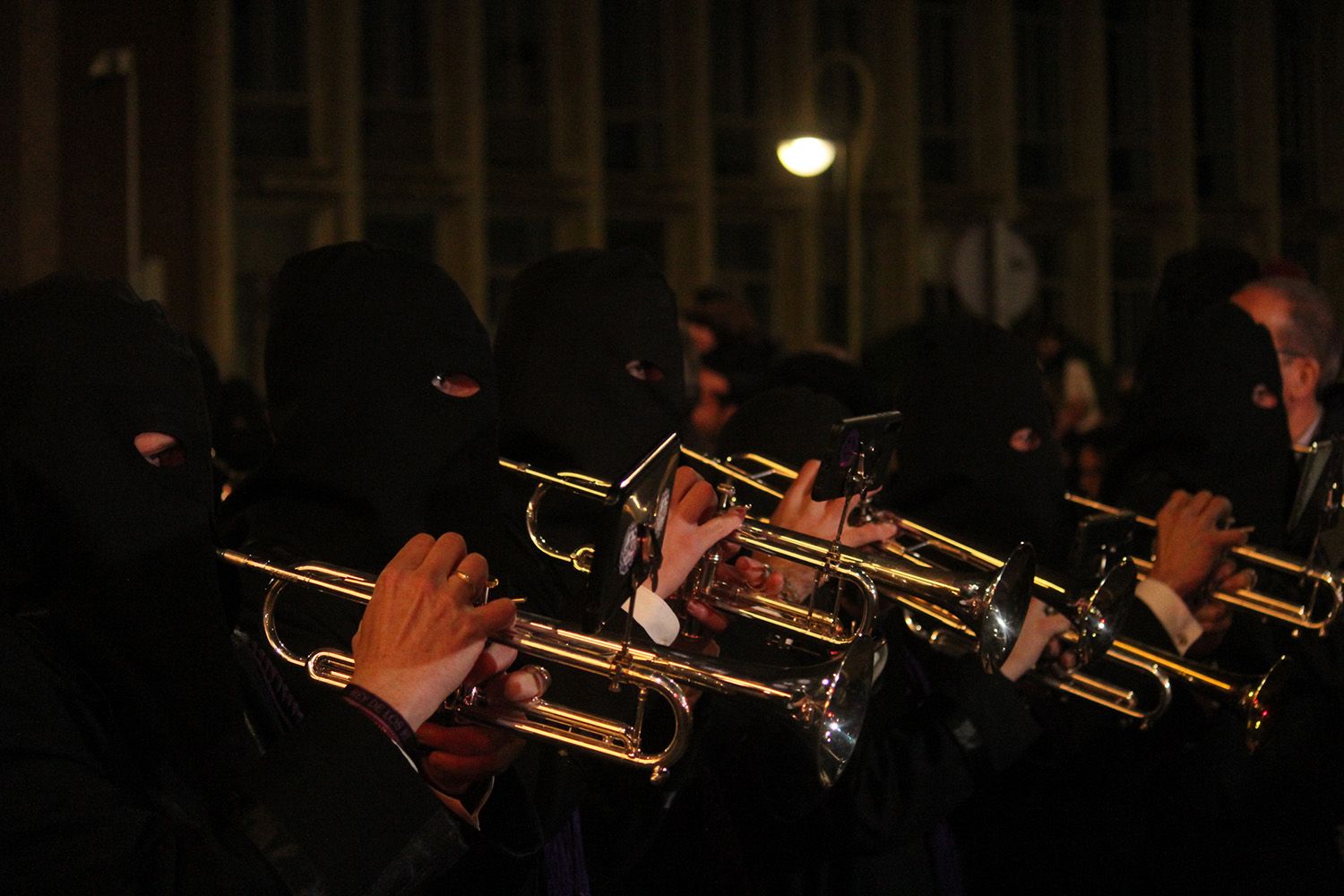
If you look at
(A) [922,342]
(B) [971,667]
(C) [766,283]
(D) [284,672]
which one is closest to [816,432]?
(A) [922,342]

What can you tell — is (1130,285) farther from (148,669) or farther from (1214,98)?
(148,669)

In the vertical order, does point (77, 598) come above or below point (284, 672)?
above

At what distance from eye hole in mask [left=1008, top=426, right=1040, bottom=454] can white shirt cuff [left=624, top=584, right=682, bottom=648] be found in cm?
161

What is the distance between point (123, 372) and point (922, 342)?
288 cm

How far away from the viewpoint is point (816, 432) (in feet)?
14.6

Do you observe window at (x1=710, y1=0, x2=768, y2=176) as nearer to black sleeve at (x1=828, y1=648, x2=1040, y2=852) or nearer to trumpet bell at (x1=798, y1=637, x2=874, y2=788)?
black sleeve at (x1=828, y1=648, x2=1040, y2=852)

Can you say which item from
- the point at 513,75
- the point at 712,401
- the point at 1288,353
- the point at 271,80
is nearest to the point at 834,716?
the point at 1288,353

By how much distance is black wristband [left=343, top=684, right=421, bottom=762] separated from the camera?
224 centimetres

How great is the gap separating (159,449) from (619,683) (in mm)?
849

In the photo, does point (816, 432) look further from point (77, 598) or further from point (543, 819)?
point (77, 598)

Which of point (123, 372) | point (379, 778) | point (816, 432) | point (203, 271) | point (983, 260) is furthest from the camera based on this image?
point (203, 271)

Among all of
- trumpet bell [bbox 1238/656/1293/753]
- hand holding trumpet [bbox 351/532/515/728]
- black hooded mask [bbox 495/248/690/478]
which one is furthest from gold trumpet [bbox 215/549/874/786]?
trumpet bell [bbox 1238/656/1293/753]

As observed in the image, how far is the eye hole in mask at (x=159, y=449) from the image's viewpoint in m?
2.37

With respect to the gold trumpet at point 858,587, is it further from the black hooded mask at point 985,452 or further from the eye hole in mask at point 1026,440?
the eye hole in mask at point 1026,440
